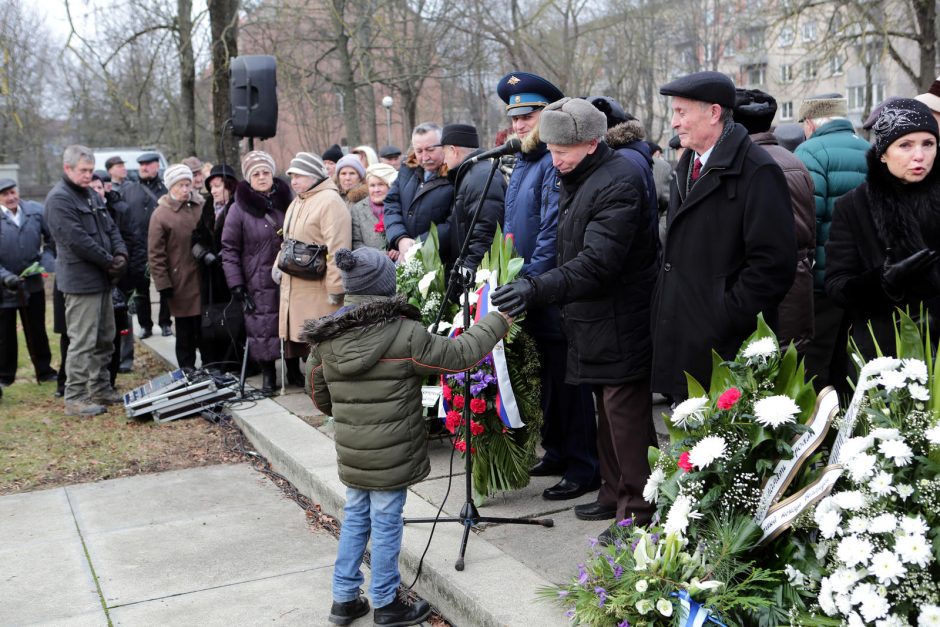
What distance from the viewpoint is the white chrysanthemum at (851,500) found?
8.86ft

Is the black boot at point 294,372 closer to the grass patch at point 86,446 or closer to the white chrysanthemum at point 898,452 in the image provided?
the grass patch at point 86,446

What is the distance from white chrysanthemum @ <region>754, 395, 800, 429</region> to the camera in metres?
→ 2.98

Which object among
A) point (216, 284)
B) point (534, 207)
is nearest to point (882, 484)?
point (534, 207)

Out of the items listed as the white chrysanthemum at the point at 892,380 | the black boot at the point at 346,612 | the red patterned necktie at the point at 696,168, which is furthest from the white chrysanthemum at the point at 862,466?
the black boot at the point at 346,612

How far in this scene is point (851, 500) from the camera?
271 cm

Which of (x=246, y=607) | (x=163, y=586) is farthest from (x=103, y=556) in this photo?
(x=246, y=607)

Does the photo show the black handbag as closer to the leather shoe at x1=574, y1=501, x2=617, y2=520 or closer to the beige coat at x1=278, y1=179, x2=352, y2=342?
the beige coat at x1=278, y1=179, x2=352, y2=342

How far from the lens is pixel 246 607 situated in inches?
170

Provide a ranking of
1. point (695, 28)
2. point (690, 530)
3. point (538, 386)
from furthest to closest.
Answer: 1. point (695, 28)
2. point (538, 386)
3. point (690, 530)

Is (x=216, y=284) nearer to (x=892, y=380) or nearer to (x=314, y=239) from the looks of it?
(x=314, y=239)

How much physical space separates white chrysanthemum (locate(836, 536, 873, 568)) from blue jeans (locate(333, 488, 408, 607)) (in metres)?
1.88

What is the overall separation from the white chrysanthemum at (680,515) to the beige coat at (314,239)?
4478 mm

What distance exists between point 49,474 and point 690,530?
4993mm

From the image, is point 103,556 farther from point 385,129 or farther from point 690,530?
point 385,129
